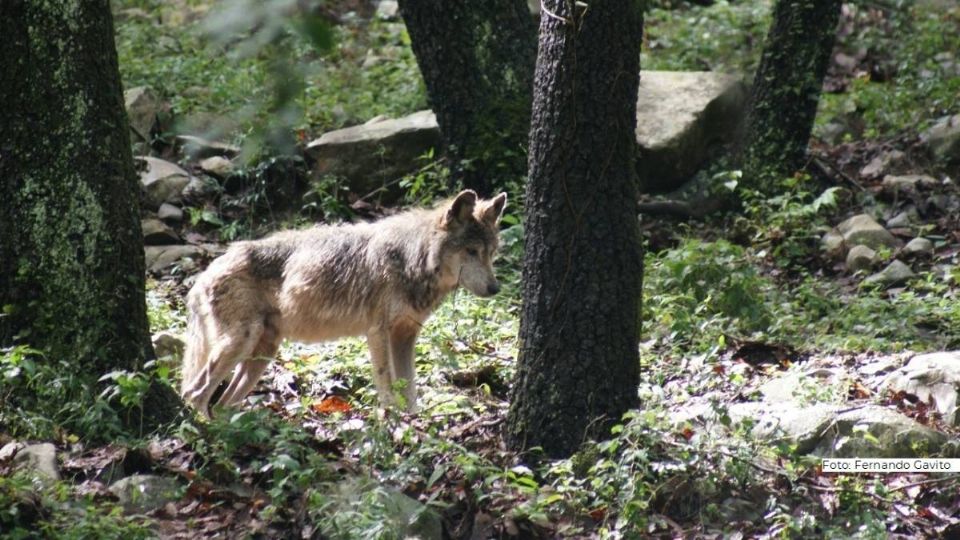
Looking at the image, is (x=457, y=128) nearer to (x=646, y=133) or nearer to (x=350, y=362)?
(x=646, y=133)

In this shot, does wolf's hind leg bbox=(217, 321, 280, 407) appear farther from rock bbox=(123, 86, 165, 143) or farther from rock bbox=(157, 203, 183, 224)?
rock bbox=(123, 86, 165, 143)

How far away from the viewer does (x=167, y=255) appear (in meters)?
12.4

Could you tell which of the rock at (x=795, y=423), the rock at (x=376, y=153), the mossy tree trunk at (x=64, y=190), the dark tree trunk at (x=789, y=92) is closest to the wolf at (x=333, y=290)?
the mossy tree trunk at (x=64, y=190)

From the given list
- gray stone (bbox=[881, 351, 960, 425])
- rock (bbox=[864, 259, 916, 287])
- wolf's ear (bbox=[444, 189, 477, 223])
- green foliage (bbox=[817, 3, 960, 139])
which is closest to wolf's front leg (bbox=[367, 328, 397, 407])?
wolf's ear (bbox=[444, 189, 477, 223])

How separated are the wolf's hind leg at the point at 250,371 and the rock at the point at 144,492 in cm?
267

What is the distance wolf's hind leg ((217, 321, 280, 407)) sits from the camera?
9320mm

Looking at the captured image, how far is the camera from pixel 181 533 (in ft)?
20.4

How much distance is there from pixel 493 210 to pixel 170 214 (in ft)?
15.9

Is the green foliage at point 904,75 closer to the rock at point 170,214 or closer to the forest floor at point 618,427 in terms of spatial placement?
the forest floor at point 618,427

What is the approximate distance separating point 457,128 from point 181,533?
6839 mm

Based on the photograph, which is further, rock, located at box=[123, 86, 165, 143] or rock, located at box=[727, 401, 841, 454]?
rock, located at box=[123, 86, 165, 143]

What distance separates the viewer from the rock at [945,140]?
13.8 meters

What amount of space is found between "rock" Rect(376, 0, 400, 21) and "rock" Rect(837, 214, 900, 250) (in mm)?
9327

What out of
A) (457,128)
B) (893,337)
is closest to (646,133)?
(457,128)
